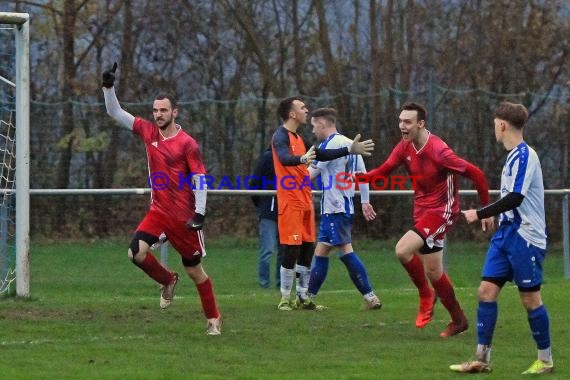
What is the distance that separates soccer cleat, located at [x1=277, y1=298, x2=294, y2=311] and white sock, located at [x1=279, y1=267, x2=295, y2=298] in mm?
62

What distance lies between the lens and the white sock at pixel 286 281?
1295 centimetres

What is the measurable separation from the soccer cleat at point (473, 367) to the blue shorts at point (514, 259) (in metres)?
0.57

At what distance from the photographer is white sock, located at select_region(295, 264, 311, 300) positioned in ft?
42.5

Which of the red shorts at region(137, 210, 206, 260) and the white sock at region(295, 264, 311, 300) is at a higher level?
the red shorts at region(137, 210, 206, 260)

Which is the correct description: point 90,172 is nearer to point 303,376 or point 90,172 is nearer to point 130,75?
point 130,75

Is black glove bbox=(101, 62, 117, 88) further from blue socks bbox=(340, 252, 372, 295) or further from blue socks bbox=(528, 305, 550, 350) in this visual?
blue socks bbox=(528, 305, 550, 350)

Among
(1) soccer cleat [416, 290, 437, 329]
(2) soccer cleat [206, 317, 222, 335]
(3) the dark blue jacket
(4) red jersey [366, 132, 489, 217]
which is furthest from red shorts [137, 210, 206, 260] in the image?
(3) the dark blue jacket

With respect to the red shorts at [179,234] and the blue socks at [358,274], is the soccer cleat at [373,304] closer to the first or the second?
the blue socks at [358,274]

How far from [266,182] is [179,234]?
6.32m

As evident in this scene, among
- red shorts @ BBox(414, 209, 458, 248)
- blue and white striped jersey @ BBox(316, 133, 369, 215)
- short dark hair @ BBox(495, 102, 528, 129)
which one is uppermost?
short dark hair @ BBox(495, 102, 528, 129)

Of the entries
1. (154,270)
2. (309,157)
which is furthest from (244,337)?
(309,157)

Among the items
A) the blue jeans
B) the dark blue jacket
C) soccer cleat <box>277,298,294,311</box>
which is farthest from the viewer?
the dark blue jacket

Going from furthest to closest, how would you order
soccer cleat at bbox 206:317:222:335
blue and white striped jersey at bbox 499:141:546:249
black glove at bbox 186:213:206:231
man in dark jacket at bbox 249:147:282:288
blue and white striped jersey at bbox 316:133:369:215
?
man in dark jacket at bbox 249:147:282:288, blue and white striped jersey at bbox 316:133:369:215, soccer cleat at bbox 206:317:222:335, black glove at bbox 186:213:206:231, blue and white striped jersey at bbox 499:141:546:249

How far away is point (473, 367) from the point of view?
843 cm
